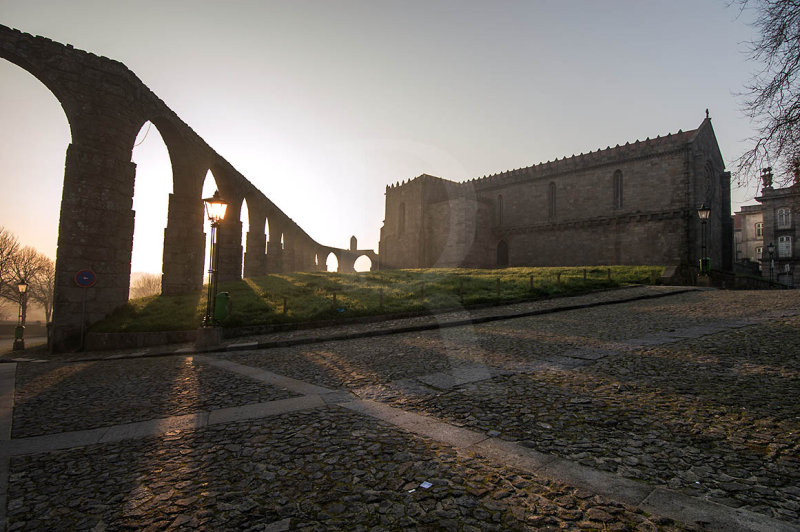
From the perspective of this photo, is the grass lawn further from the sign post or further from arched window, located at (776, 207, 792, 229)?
arched window, located at (776, 207, 792, 229)

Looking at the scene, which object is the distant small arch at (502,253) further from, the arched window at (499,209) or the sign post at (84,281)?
the sign post at (84,281)

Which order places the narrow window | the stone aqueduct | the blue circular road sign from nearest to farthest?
the blue circular road sign
the stone aqueduct
the narrow window

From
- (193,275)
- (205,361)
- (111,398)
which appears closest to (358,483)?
(111,398)

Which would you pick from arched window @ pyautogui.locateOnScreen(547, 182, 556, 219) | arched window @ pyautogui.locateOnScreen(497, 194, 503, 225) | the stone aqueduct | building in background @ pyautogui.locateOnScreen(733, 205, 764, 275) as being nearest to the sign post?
the stone aqueduct

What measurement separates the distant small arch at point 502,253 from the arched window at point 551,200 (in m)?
5.59

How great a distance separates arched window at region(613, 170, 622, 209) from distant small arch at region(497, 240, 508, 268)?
37.5 ft

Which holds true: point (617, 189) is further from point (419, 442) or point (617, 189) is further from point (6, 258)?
point (6, 258)

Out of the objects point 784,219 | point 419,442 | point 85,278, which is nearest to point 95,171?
point 85,278

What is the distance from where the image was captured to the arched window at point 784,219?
47156 millimetres

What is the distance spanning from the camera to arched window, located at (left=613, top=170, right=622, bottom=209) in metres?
35.9

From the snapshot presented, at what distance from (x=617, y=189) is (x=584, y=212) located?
337 cm

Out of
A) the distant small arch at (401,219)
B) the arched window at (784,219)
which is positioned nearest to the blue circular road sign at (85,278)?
the distant small arch at (401,219)

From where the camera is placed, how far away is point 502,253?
43.8 metres

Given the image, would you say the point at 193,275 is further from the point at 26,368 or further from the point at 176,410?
the point at 176,410
